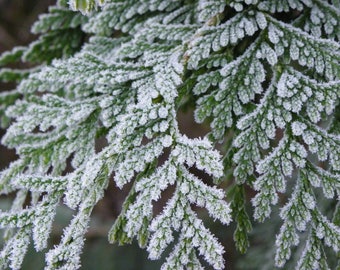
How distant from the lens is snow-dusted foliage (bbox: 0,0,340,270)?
1506 mm

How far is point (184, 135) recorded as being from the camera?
1.53 meters

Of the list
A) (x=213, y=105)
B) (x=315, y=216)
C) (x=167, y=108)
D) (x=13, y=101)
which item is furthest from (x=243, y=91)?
(x=13, y=101)

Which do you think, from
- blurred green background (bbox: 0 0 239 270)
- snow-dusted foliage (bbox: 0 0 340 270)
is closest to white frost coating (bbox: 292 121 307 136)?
snow-dusted foliage (bbox: 0 0 340 270)

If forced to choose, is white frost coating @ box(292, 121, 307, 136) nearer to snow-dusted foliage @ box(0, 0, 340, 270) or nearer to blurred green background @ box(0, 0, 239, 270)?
snow-dusted foliage @ box(0, 0, 340, 270)

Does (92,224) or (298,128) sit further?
(92,224)

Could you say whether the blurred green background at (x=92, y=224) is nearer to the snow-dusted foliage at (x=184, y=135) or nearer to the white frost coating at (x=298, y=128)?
the snow-dusted foliage at (x=184, y=135)

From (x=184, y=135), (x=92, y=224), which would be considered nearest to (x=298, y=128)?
(x=184, y=135)

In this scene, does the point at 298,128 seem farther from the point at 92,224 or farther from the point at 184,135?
the point at 92,224

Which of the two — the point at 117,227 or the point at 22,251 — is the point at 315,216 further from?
the point at 22,251

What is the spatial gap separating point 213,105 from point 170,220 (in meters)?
0.48

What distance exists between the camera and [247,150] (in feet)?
5.47

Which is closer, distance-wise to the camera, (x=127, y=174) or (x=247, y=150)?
(x=127, y=174)

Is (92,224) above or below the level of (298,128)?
above

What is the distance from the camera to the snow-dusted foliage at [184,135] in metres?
1.51
